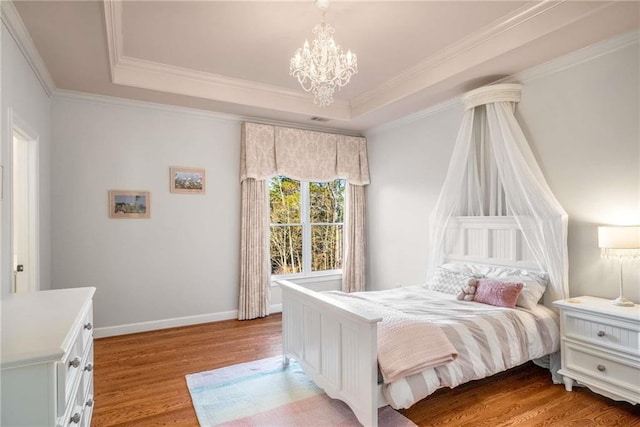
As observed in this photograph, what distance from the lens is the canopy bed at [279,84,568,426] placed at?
2.17 metres

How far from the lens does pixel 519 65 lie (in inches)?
127

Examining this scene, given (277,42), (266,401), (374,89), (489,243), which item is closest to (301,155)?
(374,89)

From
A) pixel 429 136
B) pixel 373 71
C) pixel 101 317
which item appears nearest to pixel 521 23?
pixel 373 71

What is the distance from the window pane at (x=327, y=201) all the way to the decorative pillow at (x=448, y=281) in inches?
87.2

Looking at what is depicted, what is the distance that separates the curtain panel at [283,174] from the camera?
4.77 meters

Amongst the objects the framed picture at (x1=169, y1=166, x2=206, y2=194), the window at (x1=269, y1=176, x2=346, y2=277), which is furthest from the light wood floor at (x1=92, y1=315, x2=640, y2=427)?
the framed picture at (x1=169, y1=166, x2=206, y2=194)

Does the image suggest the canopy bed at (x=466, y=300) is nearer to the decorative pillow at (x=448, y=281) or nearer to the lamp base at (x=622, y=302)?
the decorative pillow at (x=448, y=281)

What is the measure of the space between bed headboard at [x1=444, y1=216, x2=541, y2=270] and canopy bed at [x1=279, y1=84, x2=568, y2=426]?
0.03 feet

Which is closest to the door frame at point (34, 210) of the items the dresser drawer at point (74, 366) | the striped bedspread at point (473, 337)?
the dresser drawer at point (74, 366)

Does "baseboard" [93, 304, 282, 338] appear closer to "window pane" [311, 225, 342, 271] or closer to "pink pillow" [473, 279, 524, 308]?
"window pane" [311, 225, 342, 271]

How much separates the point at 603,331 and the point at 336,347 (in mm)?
1948

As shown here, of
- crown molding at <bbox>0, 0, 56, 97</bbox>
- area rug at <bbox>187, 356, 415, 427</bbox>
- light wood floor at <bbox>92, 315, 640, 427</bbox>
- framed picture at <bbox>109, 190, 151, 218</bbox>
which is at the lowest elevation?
light wood floor at <bbox>92, 315, 640, 427</bbox>

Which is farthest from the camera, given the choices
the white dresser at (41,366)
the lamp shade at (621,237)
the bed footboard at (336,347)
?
the lamp shade at (621,237)

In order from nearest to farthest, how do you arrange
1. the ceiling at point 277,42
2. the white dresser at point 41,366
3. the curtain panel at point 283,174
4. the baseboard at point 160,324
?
the white dresser at point 41,366, the ceiling at point 277,42, the baseboard at point 160,324, the curtain panel at point 283,174
